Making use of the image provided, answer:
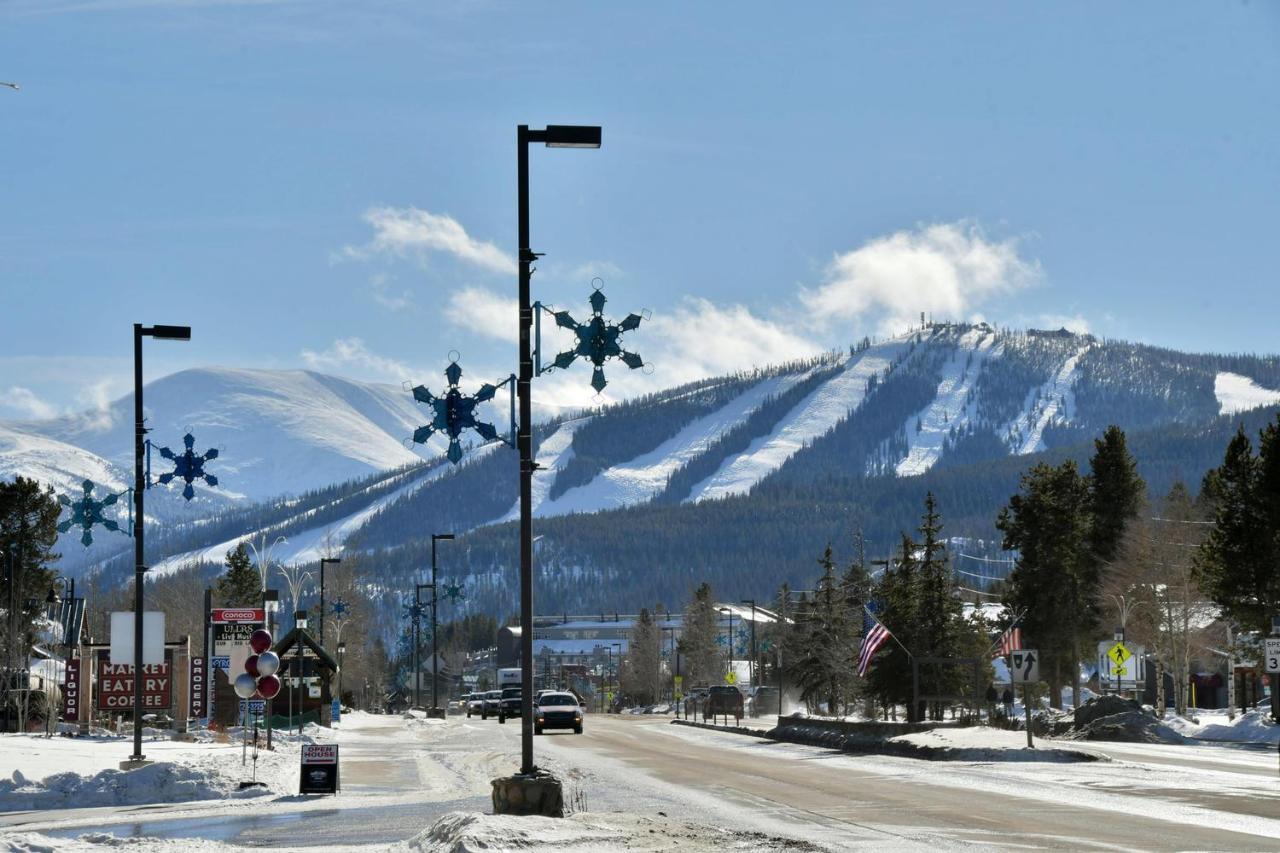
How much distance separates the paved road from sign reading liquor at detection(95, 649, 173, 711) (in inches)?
839

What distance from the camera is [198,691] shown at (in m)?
68.6

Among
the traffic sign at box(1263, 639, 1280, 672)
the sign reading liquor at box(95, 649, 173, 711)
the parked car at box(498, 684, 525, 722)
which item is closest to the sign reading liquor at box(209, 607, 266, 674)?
the sign reading liquor at box(95, 649, 173, 711)

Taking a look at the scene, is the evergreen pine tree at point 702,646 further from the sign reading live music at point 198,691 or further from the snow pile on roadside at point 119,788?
the snow pile on roadside at point 119,788

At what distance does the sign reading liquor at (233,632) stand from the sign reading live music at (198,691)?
0.94 metres

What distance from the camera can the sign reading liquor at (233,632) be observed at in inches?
2479

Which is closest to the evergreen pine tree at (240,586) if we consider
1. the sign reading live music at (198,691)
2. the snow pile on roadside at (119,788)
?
the sign reading live music at (198,691)

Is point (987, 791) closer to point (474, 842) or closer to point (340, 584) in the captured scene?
point (474, 842)

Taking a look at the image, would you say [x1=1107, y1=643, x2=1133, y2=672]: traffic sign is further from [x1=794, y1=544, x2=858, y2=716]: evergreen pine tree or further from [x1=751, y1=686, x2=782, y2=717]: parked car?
[x1=751, y1=686, x2=782, y2=717]: parked car

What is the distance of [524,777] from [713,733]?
52070mm

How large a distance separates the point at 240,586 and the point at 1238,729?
7396cm

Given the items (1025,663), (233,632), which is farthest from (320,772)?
(233,632)

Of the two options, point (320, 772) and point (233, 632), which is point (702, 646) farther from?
point (320, 772)

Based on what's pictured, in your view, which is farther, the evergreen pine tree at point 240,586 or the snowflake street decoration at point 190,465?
the evergreen pine tree at point 240,586

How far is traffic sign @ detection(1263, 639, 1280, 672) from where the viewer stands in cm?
4144
